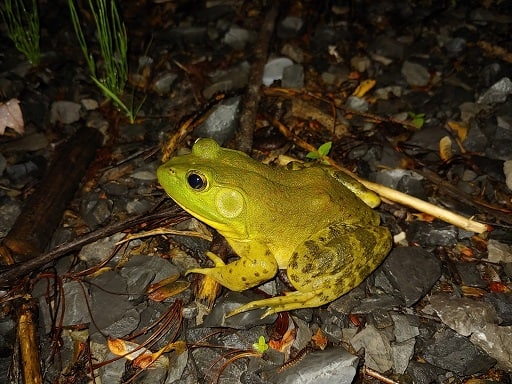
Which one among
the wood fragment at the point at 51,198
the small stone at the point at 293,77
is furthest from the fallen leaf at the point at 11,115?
the small stone at the point at 293,77

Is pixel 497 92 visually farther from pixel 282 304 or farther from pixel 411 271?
pixel 282 304

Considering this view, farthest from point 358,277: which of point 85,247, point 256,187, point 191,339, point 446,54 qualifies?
point 446,54

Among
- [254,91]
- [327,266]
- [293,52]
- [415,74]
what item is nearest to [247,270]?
[327,266]

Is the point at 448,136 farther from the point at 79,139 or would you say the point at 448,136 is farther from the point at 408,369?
the point at 79,139

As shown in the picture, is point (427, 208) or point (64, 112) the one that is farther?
point (64, 112)

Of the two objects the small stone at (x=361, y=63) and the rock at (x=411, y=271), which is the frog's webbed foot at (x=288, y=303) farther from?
the small stone at (x=361, y=63)

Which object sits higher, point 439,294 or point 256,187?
point 256,187
